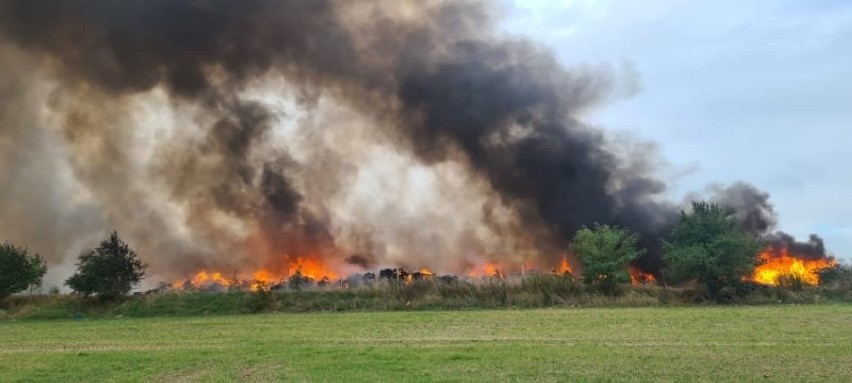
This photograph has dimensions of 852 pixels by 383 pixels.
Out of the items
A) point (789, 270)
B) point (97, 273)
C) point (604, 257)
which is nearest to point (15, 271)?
point (97, 273)

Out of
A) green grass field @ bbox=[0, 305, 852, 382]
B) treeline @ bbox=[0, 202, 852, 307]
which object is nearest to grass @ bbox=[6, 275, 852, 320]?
treeline @ bbox=[0, 202, 852, 307]

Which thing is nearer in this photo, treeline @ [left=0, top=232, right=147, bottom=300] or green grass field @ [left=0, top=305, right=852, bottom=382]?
green grass field @ [left=0, top=305, right=852, bottom=382]

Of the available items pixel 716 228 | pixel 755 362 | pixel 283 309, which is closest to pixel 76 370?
pixel 755 362

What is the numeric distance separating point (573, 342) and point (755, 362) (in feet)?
18.4

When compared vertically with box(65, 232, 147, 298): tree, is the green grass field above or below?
below

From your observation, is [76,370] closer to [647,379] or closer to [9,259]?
[647,379]

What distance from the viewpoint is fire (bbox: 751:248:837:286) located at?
49594 mm

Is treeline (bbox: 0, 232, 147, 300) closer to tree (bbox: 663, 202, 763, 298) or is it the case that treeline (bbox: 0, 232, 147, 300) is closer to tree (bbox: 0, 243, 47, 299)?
tree (bbox: 0, 243, 47, 299)

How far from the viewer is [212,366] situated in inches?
632

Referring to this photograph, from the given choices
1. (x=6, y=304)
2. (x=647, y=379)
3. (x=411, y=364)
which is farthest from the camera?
(x=6, y=304)

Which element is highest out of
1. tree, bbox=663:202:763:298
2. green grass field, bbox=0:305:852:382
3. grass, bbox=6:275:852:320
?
tree, bbox=663:202:763:298

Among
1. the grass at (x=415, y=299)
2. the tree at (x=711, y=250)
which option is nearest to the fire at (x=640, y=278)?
the grass at (x=415, y=299)

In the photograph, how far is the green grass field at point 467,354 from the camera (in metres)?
13.6

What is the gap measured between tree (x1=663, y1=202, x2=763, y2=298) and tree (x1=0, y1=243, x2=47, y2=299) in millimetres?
56570
